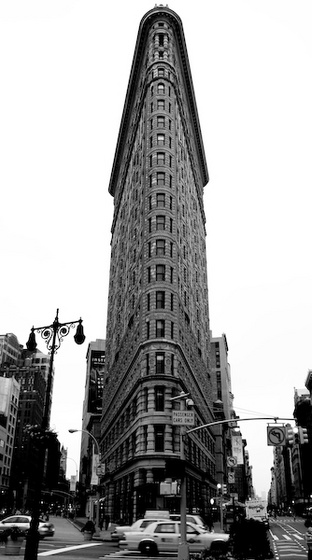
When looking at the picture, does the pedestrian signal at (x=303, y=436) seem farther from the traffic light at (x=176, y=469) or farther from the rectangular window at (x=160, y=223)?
the rectangular window at (x=160, y=223)

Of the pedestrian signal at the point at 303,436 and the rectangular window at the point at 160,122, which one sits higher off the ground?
the rectangular window at the point at 160,122

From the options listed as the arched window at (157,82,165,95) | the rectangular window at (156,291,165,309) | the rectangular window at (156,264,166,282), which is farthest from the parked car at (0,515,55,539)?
the arched window at (157,82,165,95)

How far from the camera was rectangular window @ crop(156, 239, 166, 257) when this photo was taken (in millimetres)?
62469

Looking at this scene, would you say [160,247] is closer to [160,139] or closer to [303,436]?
[160,139]

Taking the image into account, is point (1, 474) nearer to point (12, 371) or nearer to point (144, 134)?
point (12, 371)

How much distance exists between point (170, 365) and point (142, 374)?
127 inches

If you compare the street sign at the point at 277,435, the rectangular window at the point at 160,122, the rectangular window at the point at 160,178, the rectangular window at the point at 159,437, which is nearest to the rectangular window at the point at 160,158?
the rectangular window at the point at 160,178

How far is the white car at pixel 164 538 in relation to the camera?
2559cm

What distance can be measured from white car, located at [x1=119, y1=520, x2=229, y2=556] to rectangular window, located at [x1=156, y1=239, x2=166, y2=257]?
38971 mm

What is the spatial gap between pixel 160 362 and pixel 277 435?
33038 millimetres

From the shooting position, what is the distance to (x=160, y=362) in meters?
56.9

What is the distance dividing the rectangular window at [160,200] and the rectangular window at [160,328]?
606 inches

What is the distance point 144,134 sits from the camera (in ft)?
250

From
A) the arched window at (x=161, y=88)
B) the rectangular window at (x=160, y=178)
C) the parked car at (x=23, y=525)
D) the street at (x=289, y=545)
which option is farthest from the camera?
the arched window at (x=161, y=88)
